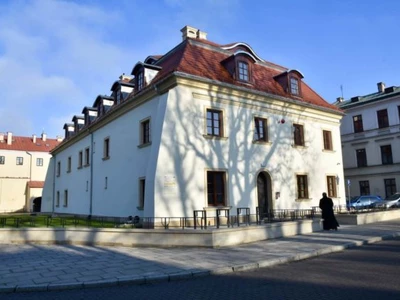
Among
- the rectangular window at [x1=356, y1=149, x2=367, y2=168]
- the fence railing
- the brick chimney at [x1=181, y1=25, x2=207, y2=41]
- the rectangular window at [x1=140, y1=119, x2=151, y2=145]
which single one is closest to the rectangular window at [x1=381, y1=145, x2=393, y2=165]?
the rectangular window at [x1=356, y1=149, x2=367, y2=168]

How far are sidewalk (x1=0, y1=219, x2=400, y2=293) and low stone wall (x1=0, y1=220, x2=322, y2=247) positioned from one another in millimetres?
413

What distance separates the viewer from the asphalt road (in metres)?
6.48

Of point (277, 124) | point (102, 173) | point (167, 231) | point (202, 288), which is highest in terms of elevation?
point (277, 124)

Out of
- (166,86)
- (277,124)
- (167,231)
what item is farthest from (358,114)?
(167,231)

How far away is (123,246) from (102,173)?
40.2 feet

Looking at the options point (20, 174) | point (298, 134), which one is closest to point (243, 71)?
point (298, 134)

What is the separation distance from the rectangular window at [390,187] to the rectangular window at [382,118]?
19.2ft

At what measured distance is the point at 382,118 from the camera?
37.4 meters

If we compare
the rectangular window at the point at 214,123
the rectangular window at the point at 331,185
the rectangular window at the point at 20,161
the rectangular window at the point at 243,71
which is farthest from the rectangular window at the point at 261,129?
→ the rectangular window at the point at 20,161

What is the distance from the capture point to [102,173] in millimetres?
24328

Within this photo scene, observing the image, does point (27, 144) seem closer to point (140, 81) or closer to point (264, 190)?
point (140, 81)

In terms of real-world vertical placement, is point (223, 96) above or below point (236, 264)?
above

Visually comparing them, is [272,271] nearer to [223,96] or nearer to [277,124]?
[223,96]

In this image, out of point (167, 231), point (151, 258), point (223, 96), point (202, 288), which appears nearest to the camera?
point (202, 288)
